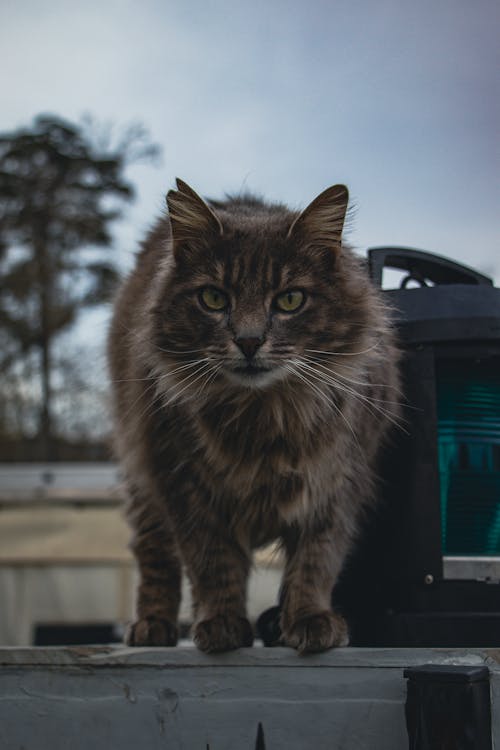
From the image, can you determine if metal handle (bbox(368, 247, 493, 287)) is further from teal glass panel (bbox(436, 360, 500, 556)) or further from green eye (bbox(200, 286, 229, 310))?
green eye (bbox(200, 286, 229, 310))

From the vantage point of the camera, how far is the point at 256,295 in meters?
1.74

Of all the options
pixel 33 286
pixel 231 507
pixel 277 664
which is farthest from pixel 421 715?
pixel 33 286

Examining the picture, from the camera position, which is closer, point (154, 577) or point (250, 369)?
point (250, 369)

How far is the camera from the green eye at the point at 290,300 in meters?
1.75

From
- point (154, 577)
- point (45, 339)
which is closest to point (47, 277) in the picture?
point (45, 339)

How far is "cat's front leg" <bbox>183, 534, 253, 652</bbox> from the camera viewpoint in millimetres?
1804

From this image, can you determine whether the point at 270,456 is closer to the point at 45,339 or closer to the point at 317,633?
the point at 317,633

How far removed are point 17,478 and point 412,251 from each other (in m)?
6.13

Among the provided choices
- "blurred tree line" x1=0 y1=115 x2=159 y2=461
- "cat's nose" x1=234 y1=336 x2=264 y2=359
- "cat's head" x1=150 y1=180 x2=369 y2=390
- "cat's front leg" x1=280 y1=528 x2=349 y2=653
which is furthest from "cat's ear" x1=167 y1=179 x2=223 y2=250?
"blurred tree line" x1=0 y1=115 x2=159 y2=461

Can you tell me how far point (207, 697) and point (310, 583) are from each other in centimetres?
38

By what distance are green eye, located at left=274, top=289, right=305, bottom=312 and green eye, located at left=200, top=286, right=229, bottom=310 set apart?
107mm

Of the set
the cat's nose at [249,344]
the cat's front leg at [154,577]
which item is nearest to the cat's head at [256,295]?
the cat's nose at [249,344]

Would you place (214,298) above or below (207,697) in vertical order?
above

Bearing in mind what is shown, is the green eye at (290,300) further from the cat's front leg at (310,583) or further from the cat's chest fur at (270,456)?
the cat's front leg at (310,583)
